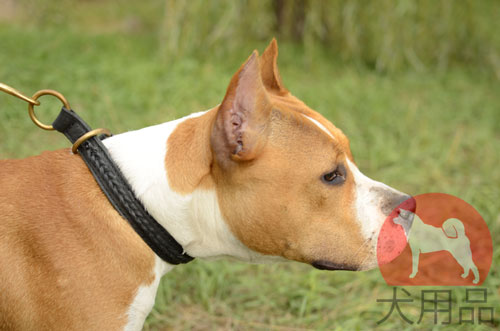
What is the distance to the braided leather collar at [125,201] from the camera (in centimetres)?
203

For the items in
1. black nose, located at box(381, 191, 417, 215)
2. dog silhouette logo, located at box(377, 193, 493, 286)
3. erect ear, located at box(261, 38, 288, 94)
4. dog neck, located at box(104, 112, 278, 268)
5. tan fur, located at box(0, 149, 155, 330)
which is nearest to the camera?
tan fur, located at box(0, 149, 155, 330)

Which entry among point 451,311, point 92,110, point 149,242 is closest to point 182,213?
point 149,242

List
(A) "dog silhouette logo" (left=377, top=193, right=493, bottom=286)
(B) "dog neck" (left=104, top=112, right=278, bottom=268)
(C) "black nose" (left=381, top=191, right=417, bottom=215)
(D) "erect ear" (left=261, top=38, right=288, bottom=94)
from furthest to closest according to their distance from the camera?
(A) "dog silhouette logo" (left=377, top=193, right=493, bottom=286), (D) "erect ear" (left=261, top=38, right=288, bottom=94), (C) "black nose" (left=381, top=191, right=417, bottom=215), (B) "dog neck" (left=104, top=112, right=278, bottom=268)

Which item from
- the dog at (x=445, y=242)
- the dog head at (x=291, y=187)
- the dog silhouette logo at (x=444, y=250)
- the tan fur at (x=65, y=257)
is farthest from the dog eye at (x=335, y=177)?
the dog at (x=445, y=242)

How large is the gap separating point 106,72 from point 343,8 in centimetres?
274

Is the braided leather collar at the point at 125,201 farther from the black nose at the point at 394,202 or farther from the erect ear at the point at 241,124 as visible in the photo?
the black nose at the point at 394,202

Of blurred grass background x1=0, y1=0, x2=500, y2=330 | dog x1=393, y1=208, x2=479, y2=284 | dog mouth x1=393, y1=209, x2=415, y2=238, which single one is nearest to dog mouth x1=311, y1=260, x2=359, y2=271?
dog mouth x1=393, y1=209, x2=415, y2=238

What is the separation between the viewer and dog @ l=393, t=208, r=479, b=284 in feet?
11.2

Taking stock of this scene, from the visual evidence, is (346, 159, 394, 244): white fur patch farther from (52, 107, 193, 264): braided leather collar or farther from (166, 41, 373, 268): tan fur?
(52, 107, 193, 264): braided leather collar

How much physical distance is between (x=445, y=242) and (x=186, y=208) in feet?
7.35

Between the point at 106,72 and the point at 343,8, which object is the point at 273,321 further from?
the point at 343,8

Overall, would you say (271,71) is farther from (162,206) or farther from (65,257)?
(65,257)

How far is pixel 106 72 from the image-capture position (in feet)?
17.0

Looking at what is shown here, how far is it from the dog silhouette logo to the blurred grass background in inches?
3.4
